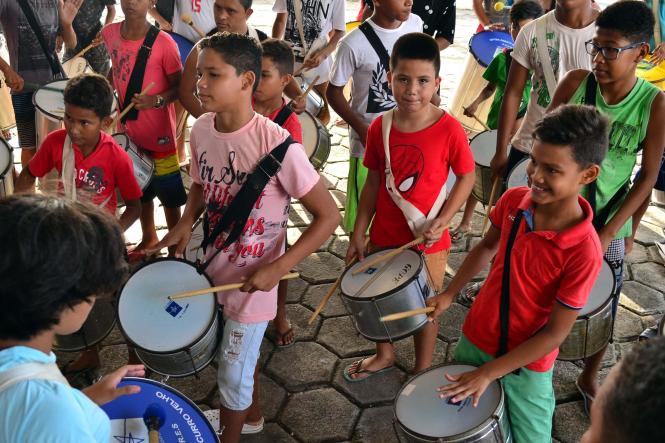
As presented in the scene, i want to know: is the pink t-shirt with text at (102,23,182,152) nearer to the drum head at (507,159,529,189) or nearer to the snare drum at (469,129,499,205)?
the snare drum at (469,129,499,205)

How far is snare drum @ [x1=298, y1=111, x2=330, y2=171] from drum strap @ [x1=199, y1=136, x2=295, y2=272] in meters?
1.56

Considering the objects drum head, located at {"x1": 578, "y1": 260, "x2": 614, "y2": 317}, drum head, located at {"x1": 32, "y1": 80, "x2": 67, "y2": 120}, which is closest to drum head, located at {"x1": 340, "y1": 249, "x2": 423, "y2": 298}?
drum head, located at {"x1": 578, "y1": 260, "x2": 614, "y2": 317}

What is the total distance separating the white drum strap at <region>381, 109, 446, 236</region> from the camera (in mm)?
2863

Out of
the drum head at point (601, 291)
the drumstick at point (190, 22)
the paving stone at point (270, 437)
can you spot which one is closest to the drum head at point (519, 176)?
the drum head at point (601, 291)

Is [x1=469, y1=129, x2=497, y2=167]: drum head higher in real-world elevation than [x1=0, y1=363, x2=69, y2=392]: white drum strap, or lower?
lower

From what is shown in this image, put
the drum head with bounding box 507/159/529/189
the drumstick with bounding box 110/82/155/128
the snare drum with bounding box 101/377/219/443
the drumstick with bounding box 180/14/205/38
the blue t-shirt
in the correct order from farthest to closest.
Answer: the drumstick with bounding box 180/14/205/38 → the drumstick with bounding box 110/82/155/128 → the drum head with bounding box 507/159/529/189 → the snare drum with bounding box 101/377/219/443 → the blue t-shirt

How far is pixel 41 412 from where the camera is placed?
3.87 feet

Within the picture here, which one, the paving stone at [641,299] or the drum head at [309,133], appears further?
the drum head at [309,133]

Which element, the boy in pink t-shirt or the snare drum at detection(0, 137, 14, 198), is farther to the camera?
the snare drum at detection(0, 137, 14, 198)

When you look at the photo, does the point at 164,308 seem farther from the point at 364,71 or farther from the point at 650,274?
the point at 650,274

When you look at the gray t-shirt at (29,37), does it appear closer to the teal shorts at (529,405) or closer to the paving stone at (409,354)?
the paving stone at (409,354)

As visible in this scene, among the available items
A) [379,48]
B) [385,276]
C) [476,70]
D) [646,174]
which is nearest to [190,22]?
[379,48]

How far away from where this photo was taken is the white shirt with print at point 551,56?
11.2ft

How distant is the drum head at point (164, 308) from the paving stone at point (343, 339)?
122 cm
